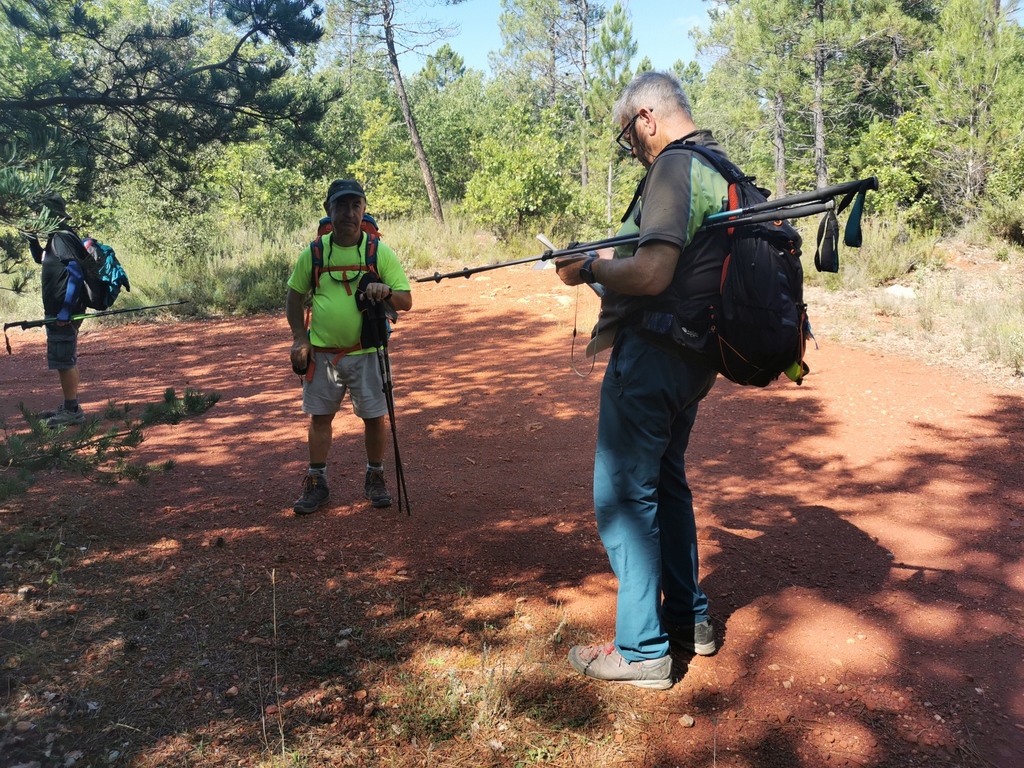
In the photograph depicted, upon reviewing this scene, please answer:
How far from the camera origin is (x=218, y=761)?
8.48ft

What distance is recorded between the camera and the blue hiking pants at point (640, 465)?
2.73 metres

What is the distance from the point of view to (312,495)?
482 cm

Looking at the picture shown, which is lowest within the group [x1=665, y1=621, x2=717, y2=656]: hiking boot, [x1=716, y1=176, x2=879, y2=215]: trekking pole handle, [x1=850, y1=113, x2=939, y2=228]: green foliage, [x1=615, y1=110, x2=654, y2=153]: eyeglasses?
[x1=665, y1=621, x2=717, y2=656]: hiking boot

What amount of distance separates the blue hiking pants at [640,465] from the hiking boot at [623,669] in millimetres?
29

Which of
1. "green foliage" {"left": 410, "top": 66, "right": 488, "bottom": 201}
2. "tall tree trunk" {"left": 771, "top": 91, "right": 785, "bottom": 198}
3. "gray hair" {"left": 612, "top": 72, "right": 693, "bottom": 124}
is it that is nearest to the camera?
"gray hair" {"left": 612, "top": 72, "right": 693, "bottom": 124}

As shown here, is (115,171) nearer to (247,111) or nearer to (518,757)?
(247,111)

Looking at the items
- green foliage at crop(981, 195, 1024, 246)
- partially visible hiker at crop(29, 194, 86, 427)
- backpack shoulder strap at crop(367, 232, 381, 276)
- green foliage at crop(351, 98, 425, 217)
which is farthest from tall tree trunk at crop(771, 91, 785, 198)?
backpack shoulder strap at crop(367, 232, 381, 276)

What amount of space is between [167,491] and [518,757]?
3522mm

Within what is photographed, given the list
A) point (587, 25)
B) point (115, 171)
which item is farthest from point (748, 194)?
point (587, 25)

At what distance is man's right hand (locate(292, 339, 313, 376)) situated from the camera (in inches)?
179

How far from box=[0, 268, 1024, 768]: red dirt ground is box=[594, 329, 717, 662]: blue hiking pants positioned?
0.32m

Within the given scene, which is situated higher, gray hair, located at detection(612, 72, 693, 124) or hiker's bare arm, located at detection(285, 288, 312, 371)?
gray hair, located at detection(612, 72, 693, 124)

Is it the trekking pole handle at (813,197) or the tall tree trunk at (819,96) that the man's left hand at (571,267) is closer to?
the trekking pole handle at (813,197)

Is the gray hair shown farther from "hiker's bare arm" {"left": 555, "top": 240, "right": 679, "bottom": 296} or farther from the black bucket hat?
the black bucket hat
